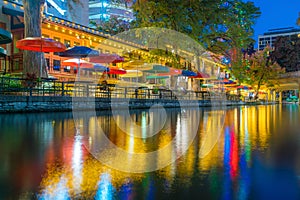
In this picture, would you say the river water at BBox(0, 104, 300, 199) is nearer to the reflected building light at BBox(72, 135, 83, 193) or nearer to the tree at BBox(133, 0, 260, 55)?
the reflected building light at BBox(72, 135, 83, 193)

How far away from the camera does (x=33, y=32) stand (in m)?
16.4

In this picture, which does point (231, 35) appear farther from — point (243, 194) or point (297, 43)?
point (297, 43)

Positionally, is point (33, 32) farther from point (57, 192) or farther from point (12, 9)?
point (57, 192)

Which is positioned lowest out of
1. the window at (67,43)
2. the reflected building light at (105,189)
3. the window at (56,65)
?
the reflected building light at (105,189)

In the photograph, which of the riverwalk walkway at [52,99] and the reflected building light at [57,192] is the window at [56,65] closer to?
the riverwalk walkway at [52,99]

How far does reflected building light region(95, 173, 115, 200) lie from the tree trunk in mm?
14058

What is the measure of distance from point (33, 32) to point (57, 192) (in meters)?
15.4

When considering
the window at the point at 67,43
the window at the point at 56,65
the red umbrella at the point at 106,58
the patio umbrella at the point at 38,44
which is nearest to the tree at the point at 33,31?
the patio umbrella at the point at 38,44

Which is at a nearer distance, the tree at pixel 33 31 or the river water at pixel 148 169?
the river water at pixel 148 169

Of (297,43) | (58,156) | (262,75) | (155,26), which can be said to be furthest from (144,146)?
(297,43)

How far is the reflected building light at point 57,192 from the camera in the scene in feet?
8.02

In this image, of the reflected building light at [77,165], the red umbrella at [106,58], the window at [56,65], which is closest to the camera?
the reflected building light at [77,165]

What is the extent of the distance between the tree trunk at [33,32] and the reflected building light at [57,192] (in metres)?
14.1

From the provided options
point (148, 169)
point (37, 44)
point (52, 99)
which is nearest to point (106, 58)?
point (37, 44)
